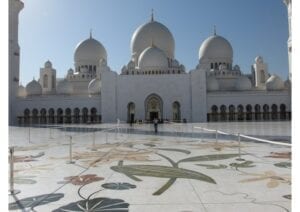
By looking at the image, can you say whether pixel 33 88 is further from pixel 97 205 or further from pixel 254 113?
pixel 97 205

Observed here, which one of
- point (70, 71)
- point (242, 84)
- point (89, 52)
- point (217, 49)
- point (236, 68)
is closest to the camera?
point (242, 84)

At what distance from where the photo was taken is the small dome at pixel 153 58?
24.3 meters

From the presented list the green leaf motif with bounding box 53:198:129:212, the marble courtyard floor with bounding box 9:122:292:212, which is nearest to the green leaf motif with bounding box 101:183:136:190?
the marble courtyard floor with bounding box 9:122:292:212

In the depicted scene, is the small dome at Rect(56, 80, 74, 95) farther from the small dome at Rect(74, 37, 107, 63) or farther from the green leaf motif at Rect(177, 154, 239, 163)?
the green leaf motif at Rect(177, 154, 239, 163)

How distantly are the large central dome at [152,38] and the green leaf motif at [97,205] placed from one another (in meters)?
25.1

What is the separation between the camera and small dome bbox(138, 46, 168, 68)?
24267 mm

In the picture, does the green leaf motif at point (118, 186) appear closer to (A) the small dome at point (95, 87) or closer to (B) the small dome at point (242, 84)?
(A) the small dome at point (95, 87)

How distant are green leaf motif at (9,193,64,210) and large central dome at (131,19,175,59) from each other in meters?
24.9

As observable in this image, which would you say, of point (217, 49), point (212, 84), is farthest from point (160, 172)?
point (217, 49)

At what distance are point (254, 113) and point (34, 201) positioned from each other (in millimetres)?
23271

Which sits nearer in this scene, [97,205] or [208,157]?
[97,205]

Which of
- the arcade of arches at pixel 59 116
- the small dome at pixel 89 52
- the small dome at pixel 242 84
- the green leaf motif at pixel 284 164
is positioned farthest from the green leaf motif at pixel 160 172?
the small dome at pixel 89 52

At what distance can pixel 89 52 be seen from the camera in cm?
2870

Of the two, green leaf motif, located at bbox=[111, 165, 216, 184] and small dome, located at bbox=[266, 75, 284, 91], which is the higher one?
small dome, located at bbox=[266, 75, 284, 91]
